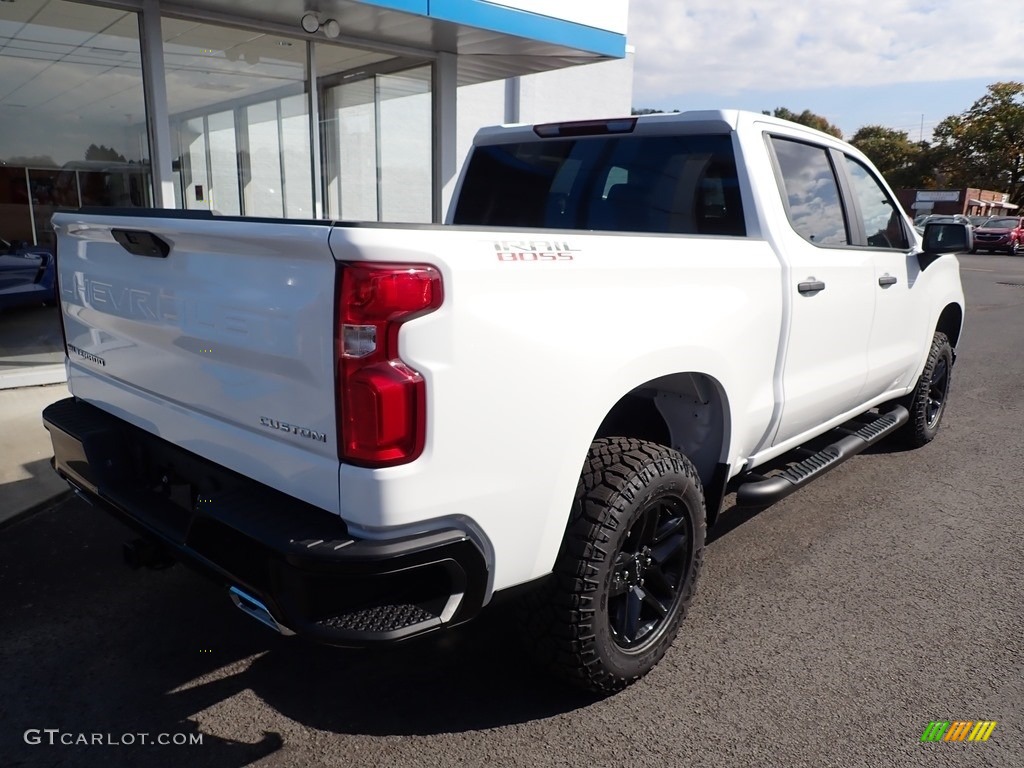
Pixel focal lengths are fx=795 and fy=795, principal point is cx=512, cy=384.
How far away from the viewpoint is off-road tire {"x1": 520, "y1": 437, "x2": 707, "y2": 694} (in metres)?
2.46

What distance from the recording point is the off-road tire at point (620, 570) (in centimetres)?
246

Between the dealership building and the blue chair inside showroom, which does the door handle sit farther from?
the dealership building

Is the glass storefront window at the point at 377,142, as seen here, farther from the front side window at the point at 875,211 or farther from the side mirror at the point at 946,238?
the side mirror at the point at 946,238

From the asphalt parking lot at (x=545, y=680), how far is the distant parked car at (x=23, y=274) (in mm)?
4573

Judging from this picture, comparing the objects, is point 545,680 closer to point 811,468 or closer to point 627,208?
point 811,468

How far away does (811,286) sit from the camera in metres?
3.45

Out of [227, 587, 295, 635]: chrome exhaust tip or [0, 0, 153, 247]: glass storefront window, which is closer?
[227, 587, 295, 635]: chrome exhaust tip

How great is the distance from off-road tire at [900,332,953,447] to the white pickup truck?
5.86 ft

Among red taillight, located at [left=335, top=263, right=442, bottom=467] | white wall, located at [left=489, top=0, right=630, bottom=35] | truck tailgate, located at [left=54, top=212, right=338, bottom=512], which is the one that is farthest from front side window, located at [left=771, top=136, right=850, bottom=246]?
white wall, located at [left=489, top=0, right=630, bottom=35]

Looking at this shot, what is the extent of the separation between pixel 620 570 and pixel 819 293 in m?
1.68

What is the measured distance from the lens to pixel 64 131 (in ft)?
25.6

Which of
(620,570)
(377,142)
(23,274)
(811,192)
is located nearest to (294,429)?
(620,570)

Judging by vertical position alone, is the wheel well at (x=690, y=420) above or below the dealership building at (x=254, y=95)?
below
